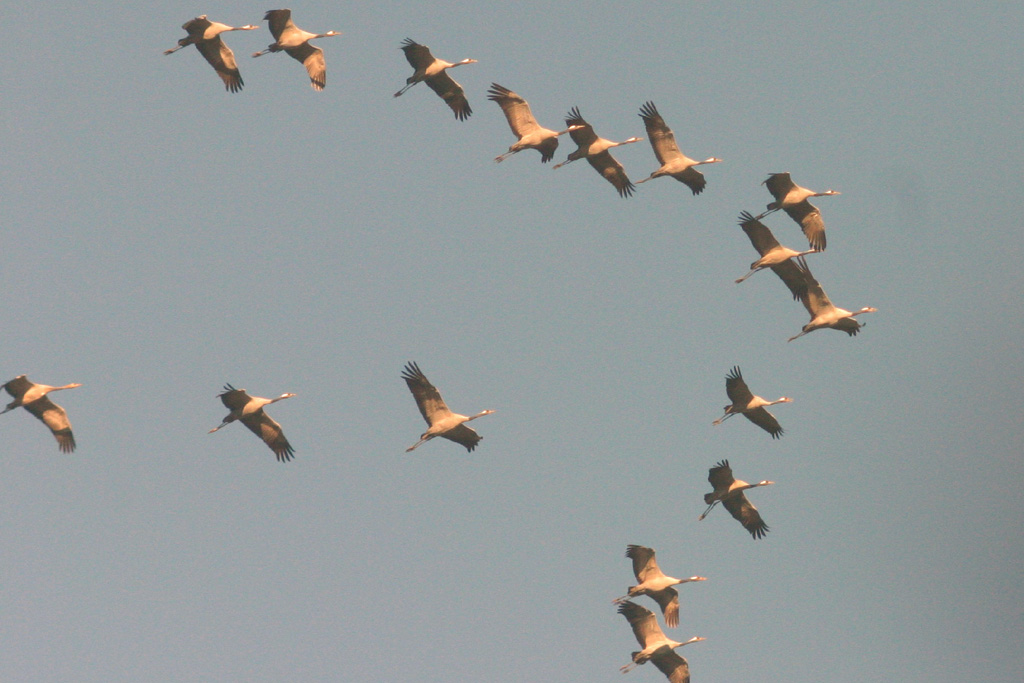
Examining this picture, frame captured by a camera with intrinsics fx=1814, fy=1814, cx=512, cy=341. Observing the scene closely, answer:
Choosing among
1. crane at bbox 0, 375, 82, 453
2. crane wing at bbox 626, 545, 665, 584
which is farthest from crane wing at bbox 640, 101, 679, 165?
crane at bbox 0, 375, 82, 453

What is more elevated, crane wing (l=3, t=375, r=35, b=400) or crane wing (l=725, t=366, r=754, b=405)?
crane wing (l=3, t=375, r=35, b=400)

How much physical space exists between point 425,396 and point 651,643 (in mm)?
8638

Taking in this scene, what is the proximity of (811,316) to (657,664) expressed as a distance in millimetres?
9705

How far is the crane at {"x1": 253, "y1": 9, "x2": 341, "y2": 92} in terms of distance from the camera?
157ft

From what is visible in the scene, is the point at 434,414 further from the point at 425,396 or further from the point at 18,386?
the point at 18,386

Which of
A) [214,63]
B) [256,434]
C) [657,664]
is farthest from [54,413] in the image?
[657,664]

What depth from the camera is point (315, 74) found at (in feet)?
160

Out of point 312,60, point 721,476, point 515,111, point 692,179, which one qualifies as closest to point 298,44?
point 312,60

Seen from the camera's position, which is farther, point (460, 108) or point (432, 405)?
point (460, 108)

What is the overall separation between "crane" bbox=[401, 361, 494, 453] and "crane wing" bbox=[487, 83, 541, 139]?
7628 millimetres

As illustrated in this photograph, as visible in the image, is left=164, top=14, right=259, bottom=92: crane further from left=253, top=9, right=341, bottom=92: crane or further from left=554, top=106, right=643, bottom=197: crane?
left=554, top=106, right=643, bottom=197: crane

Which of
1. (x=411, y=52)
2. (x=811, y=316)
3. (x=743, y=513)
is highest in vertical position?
(x=411, y=52)

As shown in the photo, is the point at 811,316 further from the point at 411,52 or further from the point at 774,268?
the point at 411,52

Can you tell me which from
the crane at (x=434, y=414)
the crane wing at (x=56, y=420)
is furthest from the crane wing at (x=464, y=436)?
the crane wing at (x=56, y=420)
